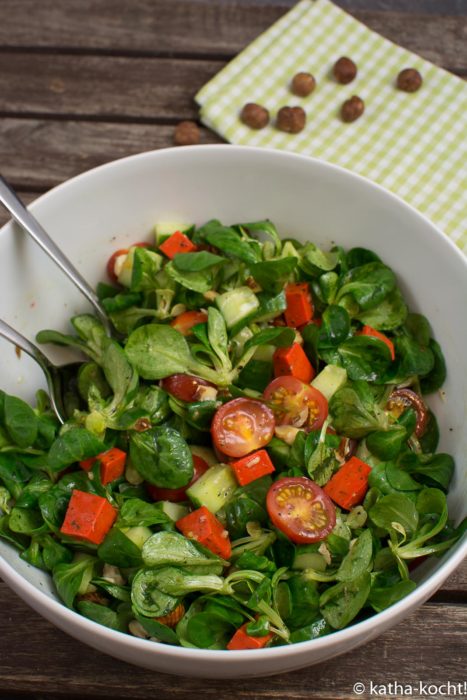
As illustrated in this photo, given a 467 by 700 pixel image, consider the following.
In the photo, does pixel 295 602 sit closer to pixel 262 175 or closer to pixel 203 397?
pixel 203 397

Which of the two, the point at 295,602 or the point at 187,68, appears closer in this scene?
the point at 295,602

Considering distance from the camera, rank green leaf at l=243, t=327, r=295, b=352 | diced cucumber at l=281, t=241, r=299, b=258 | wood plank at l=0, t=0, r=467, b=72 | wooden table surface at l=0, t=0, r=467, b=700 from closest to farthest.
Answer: green leaf at l=243, t=327, r=295, b=352, diced cucumber at l=281, t=241, r=299, b=258, wooden table surface at l=0, t=0, r=467, b=700, wood plank at l=0, t=0, r=467, b=72

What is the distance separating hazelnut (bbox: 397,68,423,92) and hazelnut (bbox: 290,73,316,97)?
304 mm

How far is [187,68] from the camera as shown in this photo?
9.47ft

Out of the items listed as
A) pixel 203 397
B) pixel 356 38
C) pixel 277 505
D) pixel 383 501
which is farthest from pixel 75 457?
pixel 356 38

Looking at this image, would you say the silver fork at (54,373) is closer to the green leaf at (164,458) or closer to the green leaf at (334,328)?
the green leaf at (164,458)

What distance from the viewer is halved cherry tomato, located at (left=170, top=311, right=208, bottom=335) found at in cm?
202

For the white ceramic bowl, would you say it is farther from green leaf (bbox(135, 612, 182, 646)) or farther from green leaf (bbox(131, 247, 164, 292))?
green leaf (bbox(135, 612, 182, 646))

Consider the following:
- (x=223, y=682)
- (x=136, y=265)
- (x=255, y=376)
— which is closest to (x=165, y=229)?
(x=136, y=265)

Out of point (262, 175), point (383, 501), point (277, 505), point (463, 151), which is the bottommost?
point (463, 151)

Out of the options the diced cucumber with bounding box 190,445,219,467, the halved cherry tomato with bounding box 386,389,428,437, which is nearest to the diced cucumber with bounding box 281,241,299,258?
the halved cherry tomato with bounding box 386,389,428,437

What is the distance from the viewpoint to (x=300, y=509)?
170 centimetres

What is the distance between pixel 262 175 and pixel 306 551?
1.01 m

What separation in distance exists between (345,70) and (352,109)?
18 cm
